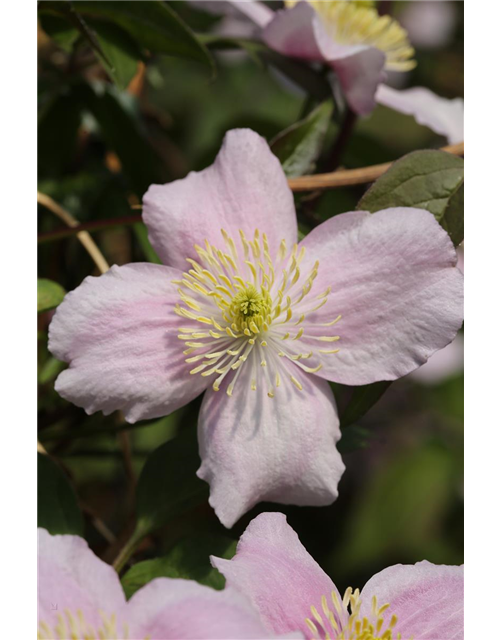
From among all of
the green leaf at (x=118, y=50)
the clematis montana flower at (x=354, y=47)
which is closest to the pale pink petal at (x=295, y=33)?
the clematis montana flower at (x=354, y=47)

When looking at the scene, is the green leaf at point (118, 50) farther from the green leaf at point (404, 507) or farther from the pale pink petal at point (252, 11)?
the green leaf at point (404, 507)

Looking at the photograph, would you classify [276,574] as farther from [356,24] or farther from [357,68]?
[356,24]

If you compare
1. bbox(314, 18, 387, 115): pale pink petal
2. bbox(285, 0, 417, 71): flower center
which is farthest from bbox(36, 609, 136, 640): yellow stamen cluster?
bbox(285, 0, 417, 71): flower center

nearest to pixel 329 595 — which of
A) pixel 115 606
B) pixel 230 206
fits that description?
pixel 115 606

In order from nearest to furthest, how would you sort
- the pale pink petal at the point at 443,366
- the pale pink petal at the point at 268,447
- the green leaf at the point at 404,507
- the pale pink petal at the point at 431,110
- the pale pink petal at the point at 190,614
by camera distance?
the pale pink petal at the point at 190,614 → the pale pink petal at the point at 268,447 → the pale pink petal at the point at 431,110 → the green leaf at the point at 404,507 → the pale pink petal at the point at 443,366

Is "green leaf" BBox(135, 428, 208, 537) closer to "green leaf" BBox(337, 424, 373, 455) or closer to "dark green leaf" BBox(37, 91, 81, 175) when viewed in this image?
"green leaf" BBox(337, 424, 373, 455)
